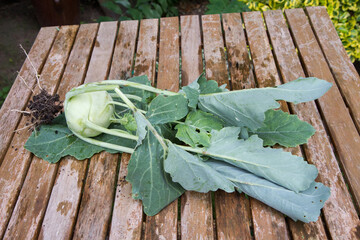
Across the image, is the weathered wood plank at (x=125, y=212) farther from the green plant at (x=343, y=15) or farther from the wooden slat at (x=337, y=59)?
the green plant at (x=343, y=15)

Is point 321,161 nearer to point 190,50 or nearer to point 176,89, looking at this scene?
point 176,89

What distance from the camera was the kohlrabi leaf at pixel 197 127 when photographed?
146 cm

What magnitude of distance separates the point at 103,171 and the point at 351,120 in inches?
55.4

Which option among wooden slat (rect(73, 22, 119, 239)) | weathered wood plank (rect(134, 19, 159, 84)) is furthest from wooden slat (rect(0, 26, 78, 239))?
weathered wood plank (rect(134, 19, 159, 84))

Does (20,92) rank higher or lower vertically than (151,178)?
lower

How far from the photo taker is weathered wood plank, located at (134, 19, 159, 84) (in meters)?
2.05

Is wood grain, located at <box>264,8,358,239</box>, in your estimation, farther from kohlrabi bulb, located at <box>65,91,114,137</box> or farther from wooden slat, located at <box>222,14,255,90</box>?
kohlrabi bulb, located at <box>65,91,114,137</box>

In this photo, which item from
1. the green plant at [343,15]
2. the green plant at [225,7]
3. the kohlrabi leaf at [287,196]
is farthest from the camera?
the green plant at [343,15]

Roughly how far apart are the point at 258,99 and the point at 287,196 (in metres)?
0.45

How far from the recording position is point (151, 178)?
4.68ft

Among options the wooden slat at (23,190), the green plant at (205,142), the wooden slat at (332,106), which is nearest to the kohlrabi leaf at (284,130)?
the green plant at (205,142)

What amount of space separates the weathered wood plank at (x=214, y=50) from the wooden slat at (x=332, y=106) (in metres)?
0.54

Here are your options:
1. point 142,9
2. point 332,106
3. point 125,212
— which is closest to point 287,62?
point 332,106

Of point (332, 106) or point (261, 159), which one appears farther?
point (332, 106)
